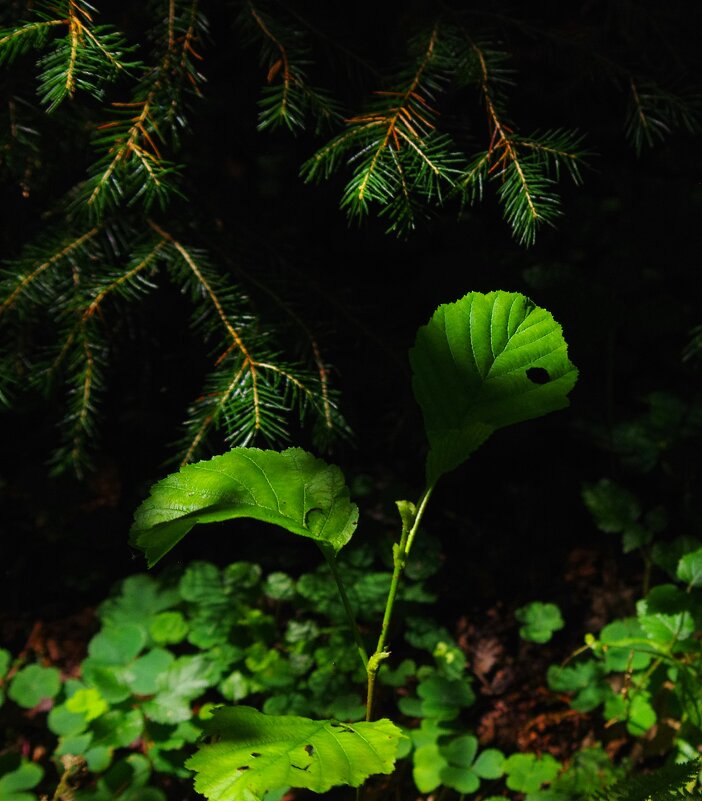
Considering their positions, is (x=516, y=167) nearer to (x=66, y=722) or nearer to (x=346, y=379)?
(x=346, y=379)

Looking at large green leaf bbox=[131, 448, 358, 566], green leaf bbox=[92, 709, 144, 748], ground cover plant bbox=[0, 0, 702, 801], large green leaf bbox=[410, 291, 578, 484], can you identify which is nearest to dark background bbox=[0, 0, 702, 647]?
ground cover plant bbox=[0, 0, 702, 801]

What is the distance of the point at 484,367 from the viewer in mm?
1250

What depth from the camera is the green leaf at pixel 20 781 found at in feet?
5.65

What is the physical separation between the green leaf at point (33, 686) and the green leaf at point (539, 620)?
1389 mm

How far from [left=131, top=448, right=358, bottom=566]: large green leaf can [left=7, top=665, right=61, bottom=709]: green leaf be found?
116 cm

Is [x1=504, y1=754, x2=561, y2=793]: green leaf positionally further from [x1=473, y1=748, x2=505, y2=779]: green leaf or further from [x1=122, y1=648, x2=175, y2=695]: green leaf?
[x1=122, y1=648, x2=175, y2=695]: green leaf

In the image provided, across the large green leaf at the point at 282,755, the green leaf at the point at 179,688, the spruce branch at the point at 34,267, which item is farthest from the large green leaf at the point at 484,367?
the green leaf at the point at 179,688

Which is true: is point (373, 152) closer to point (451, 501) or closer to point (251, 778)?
point (251, 778)

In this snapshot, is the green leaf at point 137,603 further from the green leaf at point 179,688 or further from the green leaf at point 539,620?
the green leaf at point 539,620

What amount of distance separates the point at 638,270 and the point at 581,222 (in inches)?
10.9

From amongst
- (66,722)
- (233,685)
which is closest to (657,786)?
(233,685)

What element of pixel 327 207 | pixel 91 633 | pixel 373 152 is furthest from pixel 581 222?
pixel 91 633

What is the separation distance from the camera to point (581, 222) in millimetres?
2539

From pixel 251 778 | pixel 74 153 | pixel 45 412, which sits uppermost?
pixel 74 153
